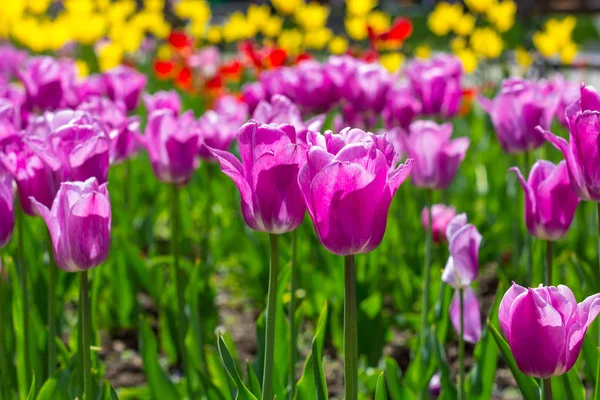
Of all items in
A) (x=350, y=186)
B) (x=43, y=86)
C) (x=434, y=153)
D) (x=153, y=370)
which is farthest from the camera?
(x=43, y=86)

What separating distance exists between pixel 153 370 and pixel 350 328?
925 millimetres

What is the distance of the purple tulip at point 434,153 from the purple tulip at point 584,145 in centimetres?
76

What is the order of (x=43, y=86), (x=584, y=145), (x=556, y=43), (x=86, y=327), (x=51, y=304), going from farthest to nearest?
(x=556, y=43) → (x=43, y=86) → (x=51, y=304) → (x=86, y=327) → (x=584, y=145)

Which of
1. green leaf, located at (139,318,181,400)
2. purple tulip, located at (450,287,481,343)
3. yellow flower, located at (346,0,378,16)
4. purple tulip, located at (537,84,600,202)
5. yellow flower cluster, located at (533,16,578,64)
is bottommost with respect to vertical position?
yellow flower cluster, located at (533,16,578,64)

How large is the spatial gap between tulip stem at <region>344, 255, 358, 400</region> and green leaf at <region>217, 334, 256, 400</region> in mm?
197

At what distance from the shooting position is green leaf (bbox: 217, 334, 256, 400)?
1325 mm

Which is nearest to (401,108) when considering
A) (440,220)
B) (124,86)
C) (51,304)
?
(440,220)

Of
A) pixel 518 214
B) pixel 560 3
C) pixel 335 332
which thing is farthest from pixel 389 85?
pixel 560 3

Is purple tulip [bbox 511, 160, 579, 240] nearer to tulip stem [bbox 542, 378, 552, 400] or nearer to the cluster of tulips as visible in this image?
the cluster of tulips

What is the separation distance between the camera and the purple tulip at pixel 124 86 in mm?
3039

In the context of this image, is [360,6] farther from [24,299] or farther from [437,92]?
[24,299]

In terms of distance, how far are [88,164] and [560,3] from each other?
22746 mm

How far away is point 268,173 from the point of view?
3.90ft

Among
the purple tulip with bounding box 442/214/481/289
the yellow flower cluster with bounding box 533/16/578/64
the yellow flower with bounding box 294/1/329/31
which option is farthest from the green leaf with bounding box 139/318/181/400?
the yellow flower with bounding box 294/1/329/31
